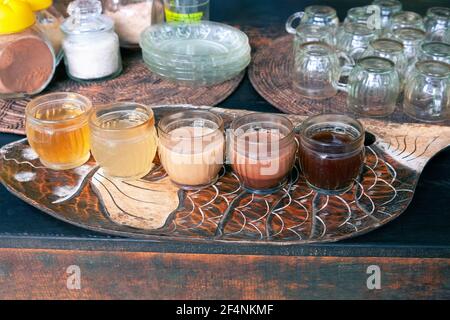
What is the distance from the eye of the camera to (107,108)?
0.79 metres

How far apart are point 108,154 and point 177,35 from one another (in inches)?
17.9

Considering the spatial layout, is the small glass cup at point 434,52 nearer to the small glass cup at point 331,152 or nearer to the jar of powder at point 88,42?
the small glass cup at point 331,152

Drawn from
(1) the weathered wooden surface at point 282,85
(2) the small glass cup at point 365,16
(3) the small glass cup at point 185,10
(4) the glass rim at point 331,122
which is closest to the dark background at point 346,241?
(4) the glass rim at point 331,122

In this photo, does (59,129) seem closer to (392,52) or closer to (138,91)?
(138,91)

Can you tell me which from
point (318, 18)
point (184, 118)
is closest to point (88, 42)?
point (184, 118)

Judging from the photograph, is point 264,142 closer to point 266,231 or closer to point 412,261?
point 266,231

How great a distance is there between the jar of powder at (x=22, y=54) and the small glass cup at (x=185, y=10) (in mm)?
267

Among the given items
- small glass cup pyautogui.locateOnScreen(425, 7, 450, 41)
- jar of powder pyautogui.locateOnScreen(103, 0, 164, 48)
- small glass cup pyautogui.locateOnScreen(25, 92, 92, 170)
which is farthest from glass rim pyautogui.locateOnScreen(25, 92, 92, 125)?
small glass cup pyautogui.locateOnScreen(425, 7, 450, 41)

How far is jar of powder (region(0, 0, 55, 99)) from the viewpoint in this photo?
36.6 inches

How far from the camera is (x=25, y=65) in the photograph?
998 mm

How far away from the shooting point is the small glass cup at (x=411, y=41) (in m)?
1.06

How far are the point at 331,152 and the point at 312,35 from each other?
0.42m

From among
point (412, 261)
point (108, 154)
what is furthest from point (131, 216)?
point (412, 261)

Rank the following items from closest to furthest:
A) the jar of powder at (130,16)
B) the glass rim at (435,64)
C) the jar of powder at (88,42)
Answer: the glass rim at (435,64) → the jar of powder at (88,42) → the jar of powder at (130,16)
